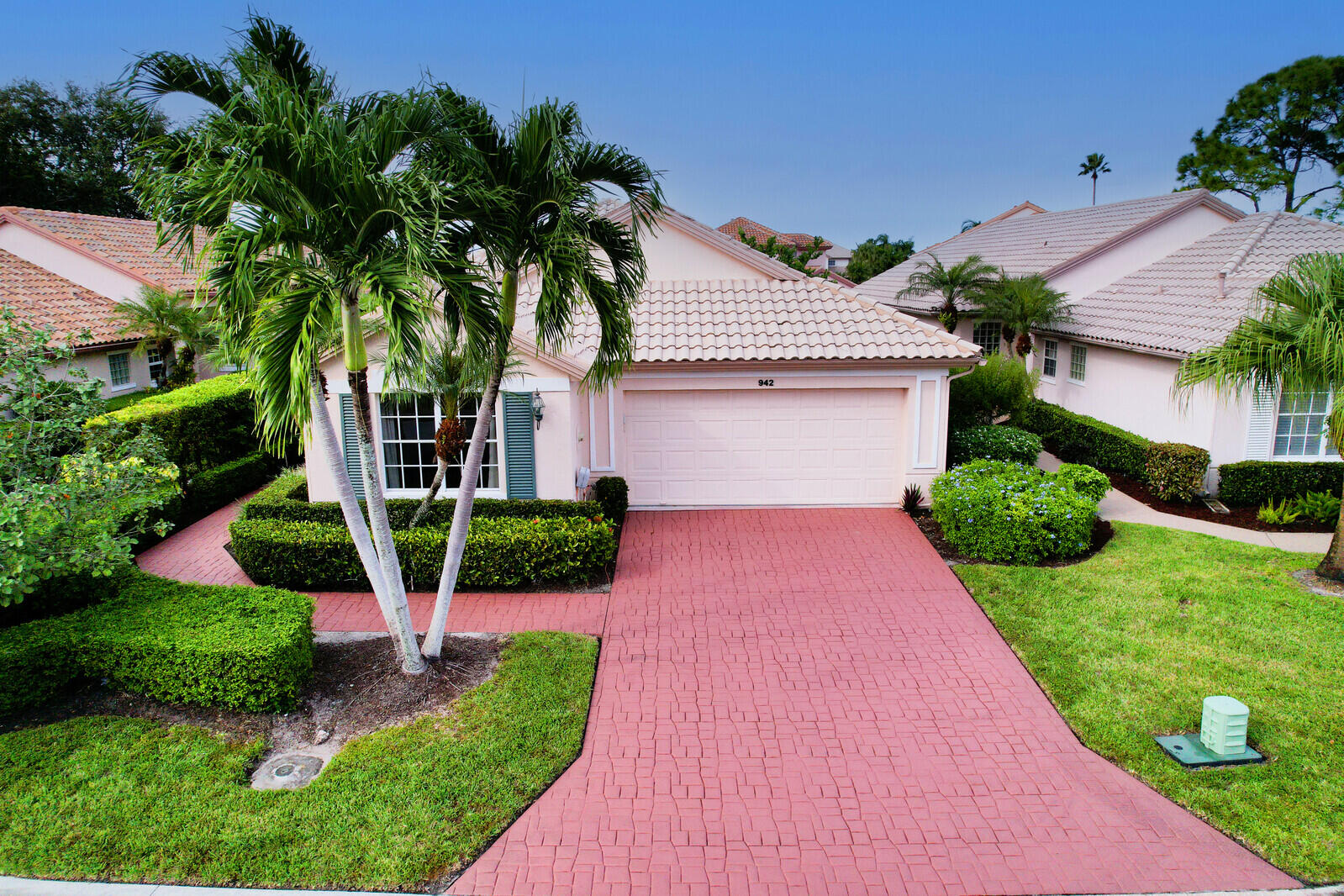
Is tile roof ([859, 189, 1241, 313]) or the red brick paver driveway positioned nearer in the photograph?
the red brick paver driveway

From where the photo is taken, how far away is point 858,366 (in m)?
14.4

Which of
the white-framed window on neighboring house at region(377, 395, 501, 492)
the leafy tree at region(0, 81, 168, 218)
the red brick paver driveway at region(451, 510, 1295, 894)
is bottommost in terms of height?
the red brick paver driveway at region(451, 510, 1295, 894)

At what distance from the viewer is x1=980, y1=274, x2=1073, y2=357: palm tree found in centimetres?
2170

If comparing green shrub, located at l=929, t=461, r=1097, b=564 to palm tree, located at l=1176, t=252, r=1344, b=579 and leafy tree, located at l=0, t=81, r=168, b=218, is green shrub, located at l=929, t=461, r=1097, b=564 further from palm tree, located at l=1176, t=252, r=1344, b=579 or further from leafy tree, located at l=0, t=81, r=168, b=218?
leafy tree, located at l=0, t=81, r=168, b=218

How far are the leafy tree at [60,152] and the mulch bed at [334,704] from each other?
4084 cm

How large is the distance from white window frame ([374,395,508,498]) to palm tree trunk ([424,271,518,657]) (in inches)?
153

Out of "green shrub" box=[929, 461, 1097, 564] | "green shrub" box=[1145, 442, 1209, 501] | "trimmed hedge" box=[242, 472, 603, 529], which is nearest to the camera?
"green shrub" box=[929, 461, 1097, 564]

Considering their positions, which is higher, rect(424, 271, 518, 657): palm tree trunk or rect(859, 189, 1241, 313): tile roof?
rect(859, 189, 1241, 313): tile roof

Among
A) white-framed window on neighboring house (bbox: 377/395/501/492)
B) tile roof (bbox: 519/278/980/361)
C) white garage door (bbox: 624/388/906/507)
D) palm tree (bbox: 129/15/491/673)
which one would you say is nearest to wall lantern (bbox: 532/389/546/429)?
white-framed window on neighboring house (bbox: 377/395/501/492)

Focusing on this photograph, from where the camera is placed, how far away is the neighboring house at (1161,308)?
48.4 feet

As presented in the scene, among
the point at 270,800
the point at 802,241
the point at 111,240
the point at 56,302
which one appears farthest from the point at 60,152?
the point at 802,241

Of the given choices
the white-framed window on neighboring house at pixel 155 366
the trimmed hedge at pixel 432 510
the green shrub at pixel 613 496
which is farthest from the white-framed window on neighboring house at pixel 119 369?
the green shrub at pixel 613 496

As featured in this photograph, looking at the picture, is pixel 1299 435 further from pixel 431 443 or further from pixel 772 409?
pixel 431 443

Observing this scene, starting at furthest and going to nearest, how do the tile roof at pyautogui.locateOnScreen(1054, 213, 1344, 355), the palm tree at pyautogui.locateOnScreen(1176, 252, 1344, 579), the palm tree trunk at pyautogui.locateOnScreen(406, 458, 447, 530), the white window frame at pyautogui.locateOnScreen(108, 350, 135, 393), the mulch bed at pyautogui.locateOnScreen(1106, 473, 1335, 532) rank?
the white window frame at pyautogui.locateOnScreen(108, 350, 135, 393)
the tile roof at pyautogui.locateOnScreen(1054, 213, 1344, 355)
the mulch bed at pyautogui.locateOnScreen(1106, 473, 1335, 532)
the palm tree trunk at pyautogui.locateOnScreen(406, 458, 447, 530)
the palm tree at pyautogui.locateOnScreen(1176, 252, 1344, 579)
